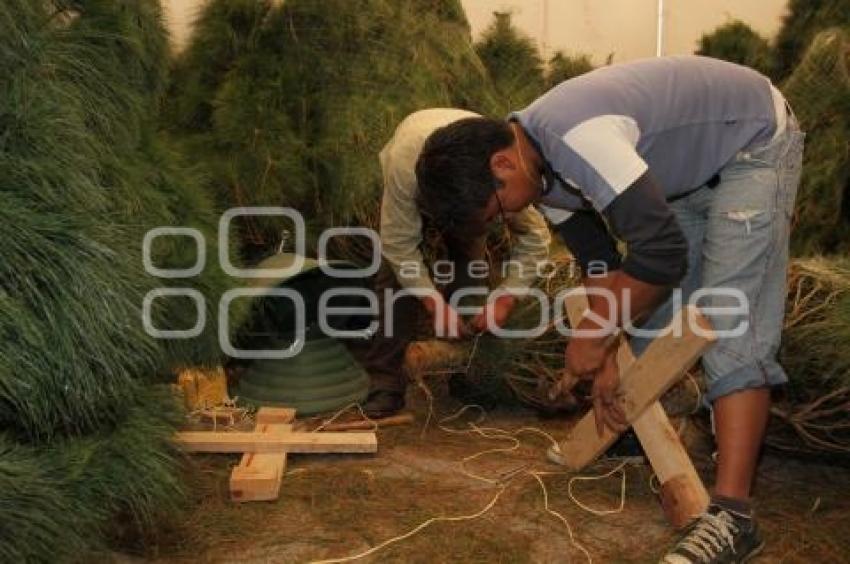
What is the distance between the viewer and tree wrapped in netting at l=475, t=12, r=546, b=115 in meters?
3.23

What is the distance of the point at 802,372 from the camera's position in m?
1.89

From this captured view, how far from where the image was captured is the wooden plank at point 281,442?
80.2 inches

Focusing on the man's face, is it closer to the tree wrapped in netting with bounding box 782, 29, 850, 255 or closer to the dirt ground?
the dirt ground

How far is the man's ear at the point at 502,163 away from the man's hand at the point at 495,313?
33.2 inches

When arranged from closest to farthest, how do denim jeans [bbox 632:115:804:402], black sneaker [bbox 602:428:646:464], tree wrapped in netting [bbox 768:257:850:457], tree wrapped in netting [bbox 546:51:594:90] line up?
denim jeans [bbox 632:115:804:402] → tree wrapped in netting [bbox 768:257:850:457] → black sneaker [bbox 602:428:646:464] → tree wrapped in netting [bbox 546:51:594:90]

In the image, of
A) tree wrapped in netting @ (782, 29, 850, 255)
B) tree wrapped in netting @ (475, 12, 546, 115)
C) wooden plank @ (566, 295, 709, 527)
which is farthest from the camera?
tree wrapped in netting @ (475, 12, 546, 115)

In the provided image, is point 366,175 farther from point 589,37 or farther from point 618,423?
point 589,37

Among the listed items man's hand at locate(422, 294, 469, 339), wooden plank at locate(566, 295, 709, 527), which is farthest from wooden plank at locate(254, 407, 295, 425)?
wooden plank at locate(566, 295, 709, 527)

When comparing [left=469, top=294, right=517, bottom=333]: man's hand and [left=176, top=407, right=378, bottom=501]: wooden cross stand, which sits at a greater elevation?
[left=469, top=294, right=517, bottom=333]: man's hand

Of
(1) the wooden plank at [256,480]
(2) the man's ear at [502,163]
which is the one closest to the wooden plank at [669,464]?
(2) the man's ear at [502,163]

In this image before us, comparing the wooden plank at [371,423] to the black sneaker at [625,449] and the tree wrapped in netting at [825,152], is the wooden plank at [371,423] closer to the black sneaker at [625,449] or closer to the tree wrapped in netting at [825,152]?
the black sneaker at [625,449]

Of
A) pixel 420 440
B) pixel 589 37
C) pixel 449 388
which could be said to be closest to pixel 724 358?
pixel 420 440

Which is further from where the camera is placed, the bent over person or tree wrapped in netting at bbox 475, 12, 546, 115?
tree wrapped in netting at bbox 475, 12, 546, 115

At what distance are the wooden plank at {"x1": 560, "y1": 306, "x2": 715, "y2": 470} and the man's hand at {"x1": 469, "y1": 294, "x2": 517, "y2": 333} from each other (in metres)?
0.41
